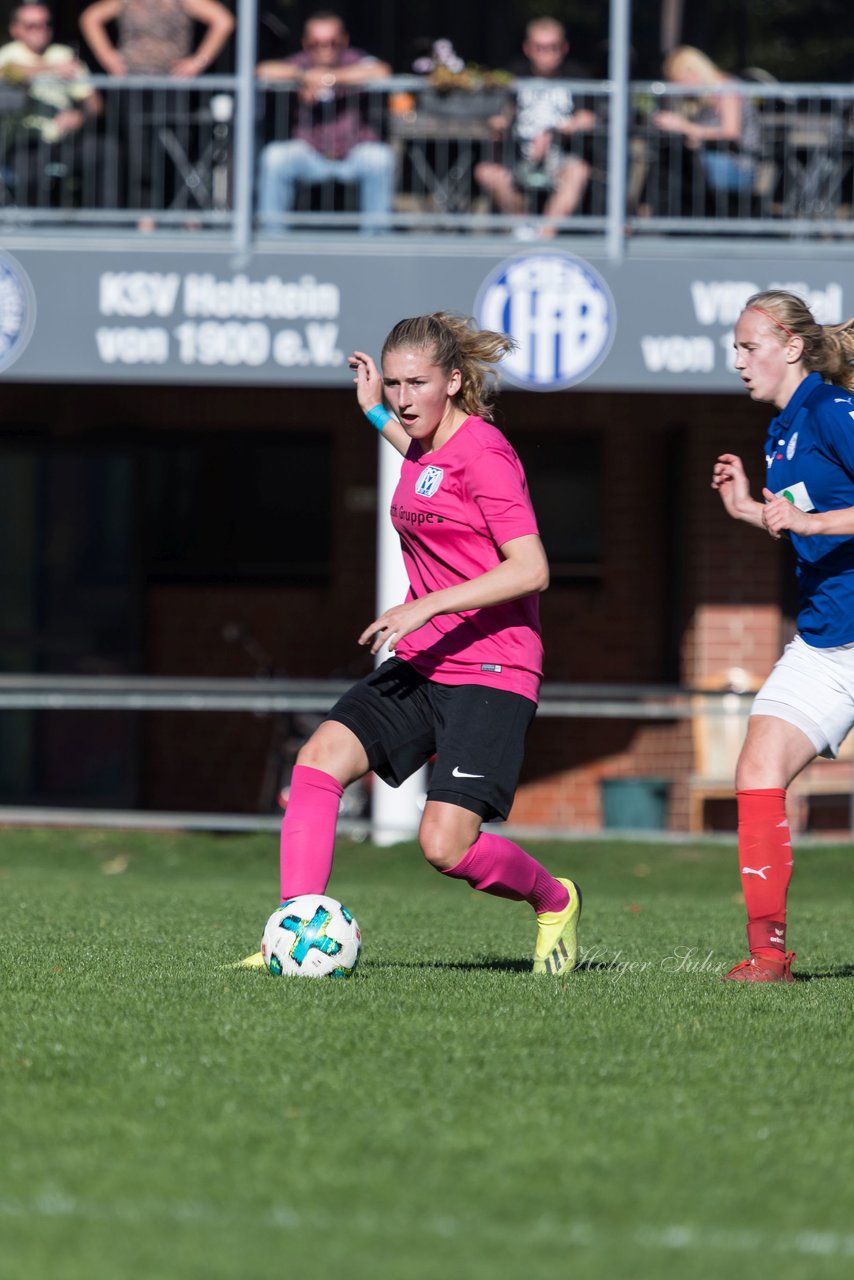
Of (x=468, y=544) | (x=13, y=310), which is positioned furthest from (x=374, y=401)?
(x=13, y=310)

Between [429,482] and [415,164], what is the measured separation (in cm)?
839

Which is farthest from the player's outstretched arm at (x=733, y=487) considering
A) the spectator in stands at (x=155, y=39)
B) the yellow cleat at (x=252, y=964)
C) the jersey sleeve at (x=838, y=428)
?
the spectator in stands at (x=155, y=39)

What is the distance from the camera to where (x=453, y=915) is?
30.4 ft

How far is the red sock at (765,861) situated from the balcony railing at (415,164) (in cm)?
708

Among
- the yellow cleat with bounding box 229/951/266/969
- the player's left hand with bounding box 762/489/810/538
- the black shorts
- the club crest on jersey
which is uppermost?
the club crest on jersey

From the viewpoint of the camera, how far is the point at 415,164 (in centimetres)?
1380

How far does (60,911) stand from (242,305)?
17.0 ft

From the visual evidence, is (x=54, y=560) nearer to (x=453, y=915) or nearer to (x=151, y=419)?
(x=151, y=419)

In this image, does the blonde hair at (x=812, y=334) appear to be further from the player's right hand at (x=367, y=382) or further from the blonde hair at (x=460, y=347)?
the player's right hand at (x=367, y=382)

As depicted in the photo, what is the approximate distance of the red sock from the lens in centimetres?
609

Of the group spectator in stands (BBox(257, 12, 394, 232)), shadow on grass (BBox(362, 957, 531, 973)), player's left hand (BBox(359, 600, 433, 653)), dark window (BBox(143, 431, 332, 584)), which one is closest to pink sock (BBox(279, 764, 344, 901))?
shadow on grass (BBox(362, 957, 531, 973))

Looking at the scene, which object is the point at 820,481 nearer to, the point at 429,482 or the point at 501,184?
the point at 429,482

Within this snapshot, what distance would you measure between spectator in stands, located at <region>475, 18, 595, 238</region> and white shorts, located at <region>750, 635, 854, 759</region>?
24.8ft

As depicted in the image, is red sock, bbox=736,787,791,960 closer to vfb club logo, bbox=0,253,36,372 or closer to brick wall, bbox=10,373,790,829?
vfb club logo, bbox=0,253,36,372
